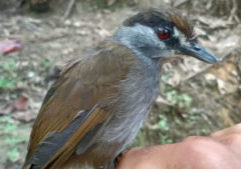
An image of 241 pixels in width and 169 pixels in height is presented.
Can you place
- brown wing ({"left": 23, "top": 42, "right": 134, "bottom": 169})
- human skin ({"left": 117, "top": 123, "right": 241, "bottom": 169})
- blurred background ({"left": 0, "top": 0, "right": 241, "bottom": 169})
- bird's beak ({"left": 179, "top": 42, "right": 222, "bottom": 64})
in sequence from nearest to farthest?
1. human skin ({"left": 117, "top": 123, "right": 241, "bottom": 169})
2. brown wing ({"left": 23, "top": 42, "right": 134, "bottom": 169})
3. bird's beak ({"left": 179, "top": 42, "right": 222, "bottom": 64})
4. blurred background ({"left": 0, "top": 0, "right": 241, "bottom": 169})

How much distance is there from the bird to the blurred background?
1292 millimetres

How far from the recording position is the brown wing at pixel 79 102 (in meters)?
3.04

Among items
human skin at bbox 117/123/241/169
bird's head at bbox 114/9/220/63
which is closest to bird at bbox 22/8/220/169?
bird's head at bbox 114/9/220/63

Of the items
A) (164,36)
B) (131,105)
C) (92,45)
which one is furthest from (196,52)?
(92,45)

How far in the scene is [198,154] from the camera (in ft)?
8.16

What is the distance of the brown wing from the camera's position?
9.99 ft

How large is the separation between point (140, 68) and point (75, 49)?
8.34ft

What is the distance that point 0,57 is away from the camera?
5.34m

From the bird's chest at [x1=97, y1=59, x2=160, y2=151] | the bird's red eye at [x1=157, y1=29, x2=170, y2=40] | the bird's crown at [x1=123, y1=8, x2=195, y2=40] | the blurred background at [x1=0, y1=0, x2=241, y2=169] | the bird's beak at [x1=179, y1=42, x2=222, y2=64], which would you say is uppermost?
the bird's crown at [x1=123, y1=8, x2=195, y2=40]

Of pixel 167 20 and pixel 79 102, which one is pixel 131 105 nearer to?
pixel 79 102

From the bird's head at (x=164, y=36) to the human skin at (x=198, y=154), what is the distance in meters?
0.61

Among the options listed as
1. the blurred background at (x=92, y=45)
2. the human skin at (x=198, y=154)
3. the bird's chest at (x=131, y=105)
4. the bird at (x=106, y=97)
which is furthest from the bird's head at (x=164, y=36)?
the blurred background at (x=92, y=45)

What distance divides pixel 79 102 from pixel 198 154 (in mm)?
909

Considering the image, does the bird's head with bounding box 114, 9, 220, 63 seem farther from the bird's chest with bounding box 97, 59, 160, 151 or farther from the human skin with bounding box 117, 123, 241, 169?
the human skin with bounding box 117, 123, 241, 169
